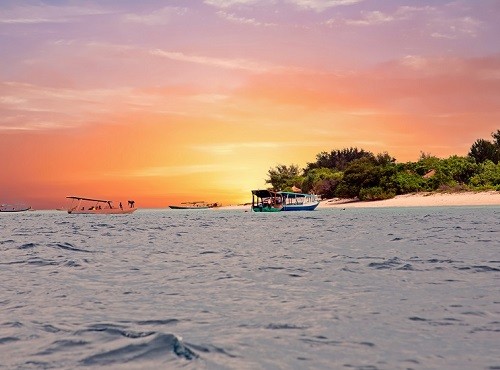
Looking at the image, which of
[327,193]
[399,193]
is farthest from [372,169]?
[327,193]

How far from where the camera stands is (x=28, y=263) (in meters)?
17.5

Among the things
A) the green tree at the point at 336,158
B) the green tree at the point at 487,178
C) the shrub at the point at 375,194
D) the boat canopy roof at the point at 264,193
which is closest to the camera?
the boat canopy roof at the point at 264,193

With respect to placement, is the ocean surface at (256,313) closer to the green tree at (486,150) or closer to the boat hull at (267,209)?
the boat hull at (267,209)

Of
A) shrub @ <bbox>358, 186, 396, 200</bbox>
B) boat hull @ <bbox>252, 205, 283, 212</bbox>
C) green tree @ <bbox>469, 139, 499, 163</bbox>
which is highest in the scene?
green tree @ <bbox>469, 139, 499, 163</bbox>

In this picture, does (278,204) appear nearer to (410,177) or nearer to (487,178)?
(410,177)

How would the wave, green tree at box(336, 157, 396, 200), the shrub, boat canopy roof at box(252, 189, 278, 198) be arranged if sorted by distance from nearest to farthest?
the wave, boat canopy roof at box(252, 189, 278, 198), the shrub, green tree at box(336, 157, 396, 200)

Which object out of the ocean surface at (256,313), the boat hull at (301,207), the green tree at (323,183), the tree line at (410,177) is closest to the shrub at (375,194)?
the tree line at (410,177)

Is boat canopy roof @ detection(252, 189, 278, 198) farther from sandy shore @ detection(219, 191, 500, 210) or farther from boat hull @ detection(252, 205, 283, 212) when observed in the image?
sandy shore @ detection(219, 191, 500, 210)

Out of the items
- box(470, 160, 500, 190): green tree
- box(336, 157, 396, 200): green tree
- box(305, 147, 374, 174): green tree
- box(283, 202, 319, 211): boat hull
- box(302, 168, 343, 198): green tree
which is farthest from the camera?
box(305, 147, 374, 174): green tree

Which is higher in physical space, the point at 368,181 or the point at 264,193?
the point at 368,181

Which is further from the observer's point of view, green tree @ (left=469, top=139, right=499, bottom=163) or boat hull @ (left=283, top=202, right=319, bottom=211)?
green tree @ (left=469, top=139, right=499, bottom=163)

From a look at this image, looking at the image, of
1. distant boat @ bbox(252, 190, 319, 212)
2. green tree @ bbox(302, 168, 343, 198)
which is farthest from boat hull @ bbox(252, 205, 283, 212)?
green tree @ bbox(302, 168, 343, 198)

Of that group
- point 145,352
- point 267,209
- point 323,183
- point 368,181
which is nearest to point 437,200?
point 368,181

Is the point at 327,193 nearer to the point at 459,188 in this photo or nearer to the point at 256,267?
the point at 459,188
